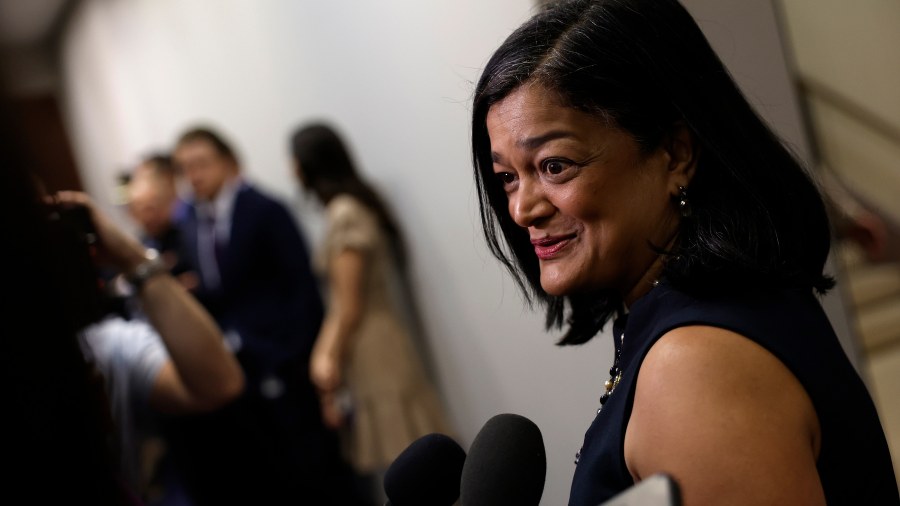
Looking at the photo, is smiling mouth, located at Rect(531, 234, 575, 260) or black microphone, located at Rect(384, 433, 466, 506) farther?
smiling mouth, located at Rect(531, 234, 575, 260)

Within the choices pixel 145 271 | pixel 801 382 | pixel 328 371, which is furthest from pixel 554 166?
pixel 328 371

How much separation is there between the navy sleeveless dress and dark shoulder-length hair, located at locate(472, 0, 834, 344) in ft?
0.12

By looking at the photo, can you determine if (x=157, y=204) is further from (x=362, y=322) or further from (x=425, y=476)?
(x=425, y=476)

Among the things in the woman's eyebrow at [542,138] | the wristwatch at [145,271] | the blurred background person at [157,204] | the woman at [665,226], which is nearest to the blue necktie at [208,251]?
the blurred background person at [157,204]

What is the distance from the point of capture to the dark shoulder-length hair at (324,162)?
3.49 meters

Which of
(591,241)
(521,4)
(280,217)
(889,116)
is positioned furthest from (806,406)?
(280,217)

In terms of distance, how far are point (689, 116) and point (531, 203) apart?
0.20 m

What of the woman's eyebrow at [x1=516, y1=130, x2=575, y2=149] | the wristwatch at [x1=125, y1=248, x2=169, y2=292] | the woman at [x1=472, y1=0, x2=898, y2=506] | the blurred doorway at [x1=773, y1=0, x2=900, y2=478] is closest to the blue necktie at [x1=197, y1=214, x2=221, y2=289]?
the wristwatch at [x1=125, y1=248, x2=169, y2=292]

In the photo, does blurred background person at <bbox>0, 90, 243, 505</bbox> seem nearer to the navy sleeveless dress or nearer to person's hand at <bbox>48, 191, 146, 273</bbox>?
the navy sleeveless dress

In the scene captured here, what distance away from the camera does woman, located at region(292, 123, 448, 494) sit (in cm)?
281

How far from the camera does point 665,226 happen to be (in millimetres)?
1060

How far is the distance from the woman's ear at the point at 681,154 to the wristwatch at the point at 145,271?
101 cm

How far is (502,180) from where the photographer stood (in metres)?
1.13

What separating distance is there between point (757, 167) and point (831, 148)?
3115mm
